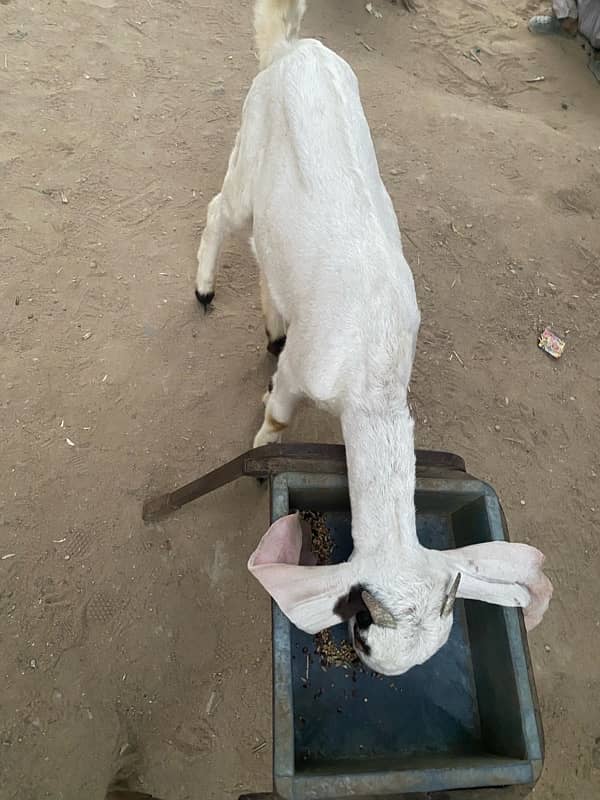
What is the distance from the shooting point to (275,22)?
3803 mm

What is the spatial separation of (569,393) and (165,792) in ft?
12.7

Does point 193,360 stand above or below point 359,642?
below

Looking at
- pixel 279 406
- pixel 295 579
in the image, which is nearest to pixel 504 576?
pixel 295 579

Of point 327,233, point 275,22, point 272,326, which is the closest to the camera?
point 327,233

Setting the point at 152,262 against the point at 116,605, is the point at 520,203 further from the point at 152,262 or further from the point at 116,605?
the point at 116,605

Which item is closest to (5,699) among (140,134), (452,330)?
(452,330)

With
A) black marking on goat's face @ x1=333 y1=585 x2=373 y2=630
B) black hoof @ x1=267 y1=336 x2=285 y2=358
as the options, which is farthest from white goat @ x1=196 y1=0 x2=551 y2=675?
black hoof @ x1=267 y1=336 x2=285 y2=358

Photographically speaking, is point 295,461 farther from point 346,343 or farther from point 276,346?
point 276,346

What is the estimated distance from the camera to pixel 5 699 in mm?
3211

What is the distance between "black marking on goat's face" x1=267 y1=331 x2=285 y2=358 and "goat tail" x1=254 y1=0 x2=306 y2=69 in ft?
5.84

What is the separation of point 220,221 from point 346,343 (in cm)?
179

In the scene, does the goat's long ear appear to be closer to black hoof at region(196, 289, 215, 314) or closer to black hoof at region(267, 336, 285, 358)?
Answer: black hoof at region(267, 336, 285, 358)

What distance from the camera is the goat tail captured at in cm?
376

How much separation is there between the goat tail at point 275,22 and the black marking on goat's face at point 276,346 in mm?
1781
